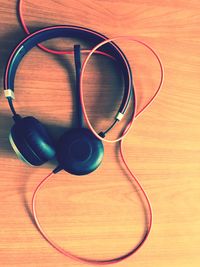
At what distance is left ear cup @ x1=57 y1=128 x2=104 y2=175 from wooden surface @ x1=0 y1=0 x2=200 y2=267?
4cm

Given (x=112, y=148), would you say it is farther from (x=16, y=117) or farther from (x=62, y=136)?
(x=16, y=117)

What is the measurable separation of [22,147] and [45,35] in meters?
0.24

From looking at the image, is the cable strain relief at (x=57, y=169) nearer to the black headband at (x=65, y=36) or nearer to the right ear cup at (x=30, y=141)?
the right ear cup at (x=30, y=141)

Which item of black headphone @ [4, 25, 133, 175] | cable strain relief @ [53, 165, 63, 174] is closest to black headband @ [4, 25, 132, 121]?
black headphone @ [4, 25, 133, 175]

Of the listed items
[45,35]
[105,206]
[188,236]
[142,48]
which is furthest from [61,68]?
[188,236]

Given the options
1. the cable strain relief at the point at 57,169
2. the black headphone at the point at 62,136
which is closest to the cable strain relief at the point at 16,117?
the black headphone at the point at 62,136

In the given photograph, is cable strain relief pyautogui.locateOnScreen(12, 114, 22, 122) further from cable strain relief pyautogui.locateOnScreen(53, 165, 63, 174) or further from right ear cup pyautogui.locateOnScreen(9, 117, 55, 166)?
cable strain relief pyautogui.locateOnScreen(53, 165, 63, 174)

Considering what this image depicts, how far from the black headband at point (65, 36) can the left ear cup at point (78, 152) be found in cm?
9

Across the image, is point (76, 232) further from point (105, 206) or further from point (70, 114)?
point (70, 114)

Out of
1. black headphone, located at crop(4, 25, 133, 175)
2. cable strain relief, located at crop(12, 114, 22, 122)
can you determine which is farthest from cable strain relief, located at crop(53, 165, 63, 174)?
cable strain relief, located at crop(12, 114, 22, 122)

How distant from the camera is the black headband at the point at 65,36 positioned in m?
0.66

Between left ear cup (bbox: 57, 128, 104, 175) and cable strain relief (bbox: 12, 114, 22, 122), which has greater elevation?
cable strain relief (bbox: 12, 114, 22, 122)

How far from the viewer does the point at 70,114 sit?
0.72 metres

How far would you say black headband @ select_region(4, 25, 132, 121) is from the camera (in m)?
0.66
